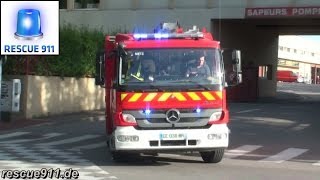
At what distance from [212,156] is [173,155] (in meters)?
1.52

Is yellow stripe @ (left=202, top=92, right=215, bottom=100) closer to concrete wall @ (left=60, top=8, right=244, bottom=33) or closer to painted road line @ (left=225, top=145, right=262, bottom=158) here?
painted road line @ (left=225, top=145, right=262, bottom=158)

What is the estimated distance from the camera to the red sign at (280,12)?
3456cm

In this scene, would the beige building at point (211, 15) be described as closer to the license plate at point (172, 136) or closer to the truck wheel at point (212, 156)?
the truck wheel at point (212, 156)

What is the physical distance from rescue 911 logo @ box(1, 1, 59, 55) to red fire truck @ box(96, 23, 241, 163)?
12.7m

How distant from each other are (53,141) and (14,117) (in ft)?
21.2

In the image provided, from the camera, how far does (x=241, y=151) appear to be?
50.5ft

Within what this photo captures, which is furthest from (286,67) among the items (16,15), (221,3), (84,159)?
(84,159)

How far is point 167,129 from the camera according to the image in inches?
471

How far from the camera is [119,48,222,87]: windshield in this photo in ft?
40.1

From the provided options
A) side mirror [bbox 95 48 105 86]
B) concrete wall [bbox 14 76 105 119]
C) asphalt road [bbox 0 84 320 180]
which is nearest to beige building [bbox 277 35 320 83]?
concrete wall [bbox 14 76 105 119]

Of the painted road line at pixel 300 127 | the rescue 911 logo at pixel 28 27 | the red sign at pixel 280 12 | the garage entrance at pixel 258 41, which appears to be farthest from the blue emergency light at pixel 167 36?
the garage entrance at pixel 258 41

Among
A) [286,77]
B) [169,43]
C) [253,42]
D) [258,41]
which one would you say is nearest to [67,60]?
[169,43]

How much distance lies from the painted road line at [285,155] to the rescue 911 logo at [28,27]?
12679mm

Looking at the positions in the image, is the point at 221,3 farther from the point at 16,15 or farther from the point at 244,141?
the point at 244,141
